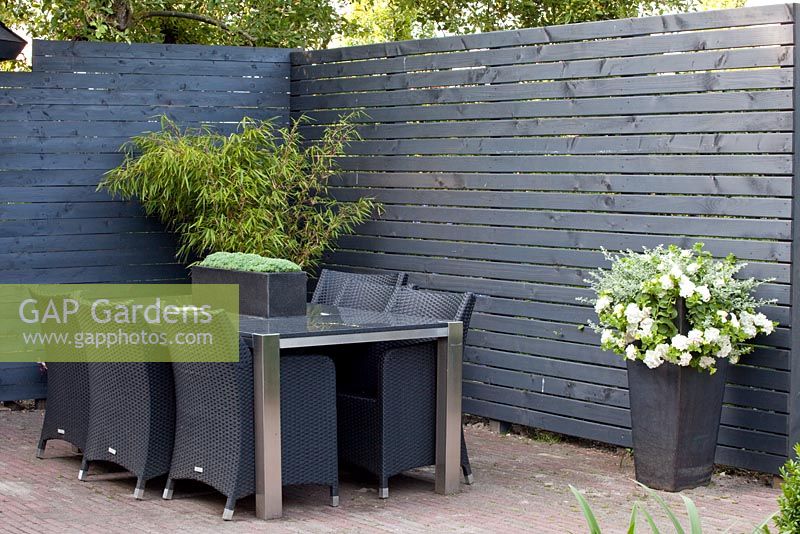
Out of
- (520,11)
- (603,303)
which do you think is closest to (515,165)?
(603,303)

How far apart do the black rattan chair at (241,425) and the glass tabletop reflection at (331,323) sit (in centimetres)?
15

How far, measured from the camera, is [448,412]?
5652mm

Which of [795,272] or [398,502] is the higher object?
[795,272]

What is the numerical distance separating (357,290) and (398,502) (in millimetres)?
1448

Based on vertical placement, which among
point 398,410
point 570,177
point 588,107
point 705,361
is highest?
point 588,107

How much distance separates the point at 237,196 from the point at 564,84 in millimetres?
2259

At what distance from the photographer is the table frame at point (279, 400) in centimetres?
503

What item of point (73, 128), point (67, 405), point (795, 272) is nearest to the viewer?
point (795, 272)

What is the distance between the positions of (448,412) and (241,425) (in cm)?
110

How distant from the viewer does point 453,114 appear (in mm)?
7262

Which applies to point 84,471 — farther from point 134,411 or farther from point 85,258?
point 85,258

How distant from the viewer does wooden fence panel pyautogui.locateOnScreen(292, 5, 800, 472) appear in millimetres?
5730

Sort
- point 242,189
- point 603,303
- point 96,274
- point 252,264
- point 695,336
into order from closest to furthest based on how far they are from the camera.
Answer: point 695,336, point 603,303, point 252,264, point 242,189, point 96,274

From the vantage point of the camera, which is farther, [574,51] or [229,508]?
[574,51]
